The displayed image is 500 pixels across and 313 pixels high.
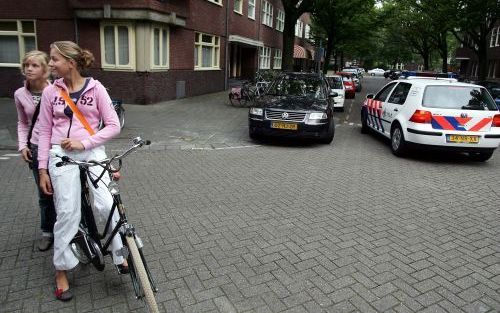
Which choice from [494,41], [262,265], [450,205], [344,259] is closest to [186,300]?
[262,265]

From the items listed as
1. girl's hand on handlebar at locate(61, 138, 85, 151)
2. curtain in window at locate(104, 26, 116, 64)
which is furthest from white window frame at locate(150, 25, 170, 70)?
girl's hand on handlebar at locate(61, 138, 85, 151)

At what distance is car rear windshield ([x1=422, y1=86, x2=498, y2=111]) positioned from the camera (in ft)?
25.5

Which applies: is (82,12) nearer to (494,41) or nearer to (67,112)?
(67,112)

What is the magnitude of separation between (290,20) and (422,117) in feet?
42.1

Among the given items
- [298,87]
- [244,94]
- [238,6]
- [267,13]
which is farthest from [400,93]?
[267,13]

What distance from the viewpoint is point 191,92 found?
62.0 feet

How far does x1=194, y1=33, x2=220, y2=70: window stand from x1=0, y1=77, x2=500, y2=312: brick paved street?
12336 mm

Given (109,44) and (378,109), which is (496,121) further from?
(109,44)

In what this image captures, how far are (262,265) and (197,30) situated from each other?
16.6m

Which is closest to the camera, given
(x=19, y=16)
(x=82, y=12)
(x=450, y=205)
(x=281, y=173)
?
(x=450, y=205)

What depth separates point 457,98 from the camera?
7.84m

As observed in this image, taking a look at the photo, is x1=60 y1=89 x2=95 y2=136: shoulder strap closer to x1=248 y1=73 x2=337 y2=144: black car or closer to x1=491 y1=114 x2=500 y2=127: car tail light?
x1=248 y1=73 x2=337 y2=144: black car

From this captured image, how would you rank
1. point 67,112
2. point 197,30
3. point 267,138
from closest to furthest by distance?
point 67,112 → point 267,138 → point 197,30

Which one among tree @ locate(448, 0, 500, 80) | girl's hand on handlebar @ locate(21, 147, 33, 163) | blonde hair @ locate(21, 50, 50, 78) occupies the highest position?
tree @ locate(448, 0, 500, 80)
